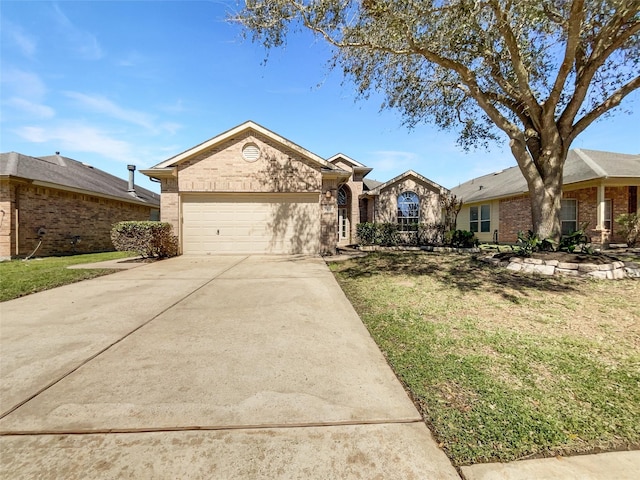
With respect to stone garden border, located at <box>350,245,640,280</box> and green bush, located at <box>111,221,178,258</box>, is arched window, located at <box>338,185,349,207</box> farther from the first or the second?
stone garden border, located at <box>350,245,640,280</box>

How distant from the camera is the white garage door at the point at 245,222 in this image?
10.7 m

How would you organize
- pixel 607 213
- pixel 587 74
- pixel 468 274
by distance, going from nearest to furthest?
pixel 468 274 < pixel 587 74 < pixel 607 213

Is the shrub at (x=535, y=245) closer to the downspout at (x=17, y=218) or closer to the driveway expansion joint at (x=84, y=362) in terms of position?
the driveway expansion joint at (x=84, y=362)

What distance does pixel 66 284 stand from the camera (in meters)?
5.97

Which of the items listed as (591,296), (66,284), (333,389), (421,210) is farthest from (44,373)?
(421,210)

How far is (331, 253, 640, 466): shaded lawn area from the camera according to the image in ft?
5.90

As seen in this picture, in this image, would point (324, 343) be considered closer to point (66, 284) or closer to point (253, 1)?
point (66, 284)

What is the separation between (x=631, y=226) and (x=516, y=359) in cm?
1392

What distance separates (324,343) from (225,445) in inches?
61.5

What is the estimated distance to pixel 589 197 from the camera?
43.1 feet

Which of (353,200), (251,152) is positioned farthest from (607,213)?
(251,152)

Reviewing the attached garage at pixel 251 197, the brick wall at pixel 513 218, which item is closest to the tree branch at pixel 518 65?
the attached garage at pixel 251 197

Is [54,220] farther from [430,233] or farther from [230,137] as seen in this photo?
[430,233]

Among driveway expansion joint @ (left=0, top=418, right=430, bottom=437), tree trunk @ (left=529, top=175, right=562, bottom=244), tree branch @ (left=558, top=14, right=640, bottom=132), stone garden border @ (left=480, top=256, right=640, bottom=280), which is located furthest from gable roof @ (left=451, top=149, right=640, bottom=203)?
driveway expansion joint @ (left=0, top=418, right=430, bottom=437)
